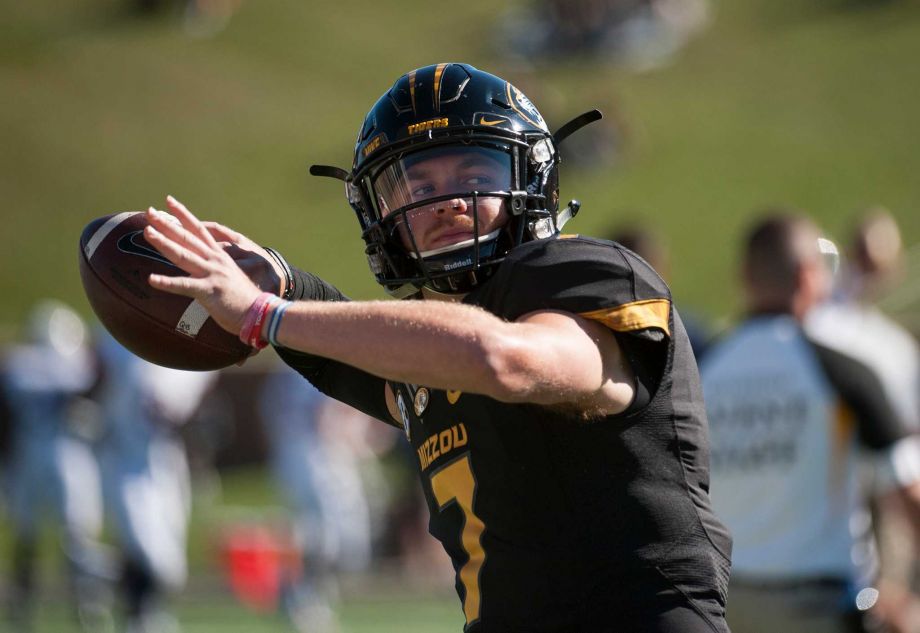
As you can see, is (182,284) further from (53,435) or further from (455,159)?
(53,435)

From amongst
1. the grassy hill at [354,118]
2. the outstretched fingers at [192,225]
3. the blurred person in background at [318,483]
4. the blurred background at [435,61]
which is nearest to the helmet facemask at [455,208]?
the outstretched fingers at [192,225]

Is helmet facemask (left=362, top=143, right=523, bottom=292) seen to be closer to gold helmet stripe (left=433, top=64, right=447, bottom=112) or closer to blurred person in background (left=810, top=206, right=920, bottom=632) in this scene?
gold helmet stripe (left=433, top=64, right=447, bottom=112)

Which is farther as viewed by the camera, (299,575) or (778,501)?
(299,575)

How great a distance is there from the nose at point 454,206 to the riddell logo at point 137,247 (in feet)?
1.92

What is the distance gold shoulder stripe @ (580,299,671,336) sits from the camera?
2.30 meters

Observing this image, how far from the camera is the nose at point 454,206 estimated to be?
267cm

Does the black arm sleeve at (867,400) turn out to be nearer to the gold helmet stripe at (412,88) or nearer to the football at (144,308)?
the gold helmet stripe at (412,88)

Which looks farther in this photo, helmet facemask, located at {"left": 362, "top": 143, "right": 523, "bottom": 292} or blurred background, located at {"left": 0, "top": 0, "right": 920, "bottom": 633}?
blurred background, located at {"left": 0, "top": 0, "right": 920, "bottom": 633}

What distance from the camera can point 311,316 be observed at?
2232 millimetres

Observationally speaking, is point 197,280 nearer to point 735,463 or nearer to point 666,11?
point 735,463

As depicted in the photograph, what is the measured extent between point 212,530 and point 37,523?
10.3 feet

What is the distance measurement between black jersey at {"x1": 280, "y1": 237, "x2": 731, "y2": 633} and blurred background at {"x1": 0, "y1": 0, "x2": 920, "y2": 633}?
20907 mm

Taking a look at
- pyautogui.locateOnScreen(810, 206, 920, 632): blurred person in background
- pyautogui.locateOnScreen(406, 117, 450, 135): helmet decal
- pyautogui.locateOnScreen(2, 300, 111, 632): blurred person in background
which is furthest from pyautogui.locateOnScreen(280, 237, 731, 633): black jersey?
pyautogui.locateOnScreen(2, 300, 111, 632): blurred person in background

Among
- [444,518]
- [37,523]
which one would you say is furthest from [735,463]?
[37,523]
